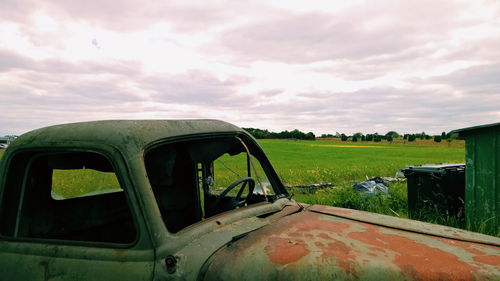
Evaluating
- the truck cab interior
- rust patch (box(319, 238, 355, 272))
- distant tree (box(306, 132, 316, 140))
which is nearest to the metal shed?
the truck cab interior

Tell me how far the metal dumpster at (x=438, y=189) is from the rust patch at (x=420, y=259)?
5416 millimetres

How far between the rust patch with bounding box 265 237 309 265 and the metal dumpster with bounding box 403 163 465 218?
5.75 metres

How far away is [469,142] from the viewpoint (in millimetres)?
6527

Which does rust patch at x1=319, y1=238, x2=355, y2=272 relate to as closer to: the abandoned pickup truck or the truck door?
the abandoned pickup truck

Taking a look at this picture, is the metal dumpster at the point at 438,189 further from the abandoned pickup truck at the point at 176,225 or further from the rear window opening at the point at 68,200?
the rear window opening at the point at 68,200

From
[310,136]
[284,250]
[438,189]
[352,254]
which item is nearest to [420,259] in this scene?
[352,254]

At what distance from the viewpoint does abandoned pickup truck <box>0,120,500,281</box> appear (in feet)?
5.59

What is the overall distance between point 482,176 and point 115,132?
21.1 ft

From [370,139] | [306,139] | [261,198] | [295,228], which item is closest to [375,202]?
[261,198]

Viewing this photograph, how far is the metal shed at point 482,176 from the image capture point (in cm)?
609

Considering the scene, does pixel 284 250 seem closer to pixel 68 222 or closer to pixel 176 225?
Answer: pixel 176 225

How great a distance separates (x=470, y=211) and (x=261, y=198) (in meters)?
5.30

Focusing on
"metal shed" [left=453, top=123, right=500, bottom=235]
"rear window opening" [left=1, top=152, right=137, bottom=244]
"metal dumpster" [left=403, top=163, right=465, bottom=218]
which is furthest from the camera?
"metal dumpster" [left=403, top=163, right=465, bottom=218]

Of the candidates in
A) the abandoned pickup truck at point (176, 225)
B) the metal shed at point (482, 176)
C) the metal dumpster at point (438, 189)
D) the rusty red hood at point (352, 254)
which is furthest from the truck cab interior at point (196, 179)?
the metal dumpster at point (438, 189)
